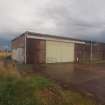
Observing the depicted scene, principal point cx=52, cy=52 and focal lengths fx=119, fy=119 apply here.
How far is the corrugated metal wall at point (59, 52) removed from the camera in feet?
60.6

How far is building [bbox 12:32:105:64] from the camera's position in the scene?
55.0 ft

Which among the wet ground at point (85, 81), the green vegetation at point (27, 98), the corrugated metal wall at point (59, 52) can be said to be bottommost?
the wet ground at point (85, 81)

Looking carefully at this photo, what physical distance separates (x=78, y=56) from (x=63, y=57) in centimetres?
365

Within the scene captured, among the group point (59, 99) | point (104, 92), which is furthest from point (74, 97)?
point (104, 92)

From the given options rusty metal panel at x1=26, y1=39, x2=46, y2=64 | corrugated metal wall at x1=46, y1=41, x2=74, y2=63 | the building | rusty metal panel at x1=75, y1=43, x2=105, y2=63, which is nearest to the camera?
rusty metal panel at x1=26, y1=39, x2=46, y2=64

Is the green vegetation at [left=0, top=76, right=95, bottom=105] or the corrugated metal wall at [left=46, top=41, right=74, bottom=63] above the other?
the corrugated metal wall at [left=46, top=41, right=74, bottom=63]

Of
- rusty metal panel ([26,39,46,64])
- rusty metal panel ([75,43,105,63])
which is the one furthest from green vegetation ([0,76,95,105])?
rusty metal panel ([75,43,105,63])

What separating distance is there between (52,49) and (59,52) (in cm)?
140

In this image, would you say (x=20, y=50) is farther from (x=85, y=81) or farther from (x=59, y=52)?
(x=85, y=81)

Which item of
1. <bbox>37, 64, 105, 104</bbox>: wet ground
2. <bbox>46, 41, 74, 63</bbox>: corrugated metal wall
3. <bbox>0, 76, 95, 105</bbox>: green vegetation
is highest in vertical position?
<bbox>46, 41, 74, 63</bbox>: corrugated metal wall

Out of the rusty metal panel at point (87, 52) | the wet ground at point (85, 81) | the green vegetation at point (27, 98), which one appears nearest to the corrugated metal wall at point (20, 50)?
the wet ground at point (85, 81)

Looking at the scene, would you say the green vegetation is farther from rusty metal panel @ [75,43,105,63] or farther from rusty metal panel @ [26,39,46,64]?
rusty metal panel @ [75,43,105,63]

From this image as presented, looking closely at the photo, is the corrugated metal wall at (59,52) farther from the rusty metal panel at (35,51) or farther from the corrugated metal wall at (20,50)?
the corrugated metal wall at (20,50)

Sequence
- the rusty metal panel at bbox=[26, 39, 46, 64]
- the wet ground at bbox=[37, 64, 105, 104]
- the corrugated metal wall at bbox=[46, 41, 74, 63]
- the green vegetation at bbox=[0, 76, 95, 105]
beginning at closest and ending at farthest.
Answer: the green vegetation at bbox=[0, 76, 95, 105]
the wet ground at bbox=[37, 64, 105, 104]
the rusty metal panel at bbox=[26, 39, 46, 64]
the corrugated metal wall at bbox=[46, 41, 74, 63]
